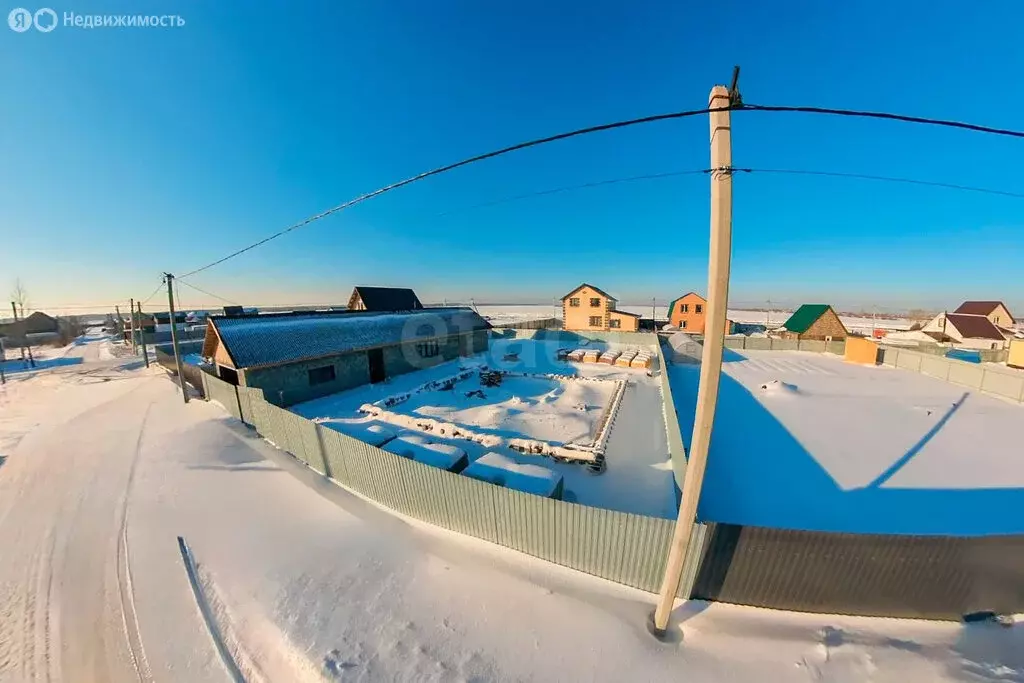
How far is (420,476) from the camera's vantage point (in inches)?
320

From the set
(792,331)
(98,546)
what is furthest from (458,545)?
(792,331)

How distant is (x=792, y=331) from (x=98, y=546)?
50.7 meters

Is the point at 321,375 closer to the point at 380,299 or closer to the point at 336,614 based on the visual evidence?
the point at 336,614

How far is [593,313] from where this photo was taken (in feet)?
136

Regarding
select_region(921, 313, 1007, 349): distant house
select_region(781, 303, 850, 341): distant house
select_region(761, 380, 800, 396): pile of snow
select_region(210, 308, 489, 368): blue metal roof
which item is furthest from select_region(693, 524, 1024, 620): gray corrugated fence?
select_region(921, 313, 1007, 349): distant house

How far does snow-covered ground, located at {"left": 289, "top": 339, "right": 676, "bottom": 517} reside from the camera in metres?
9.76

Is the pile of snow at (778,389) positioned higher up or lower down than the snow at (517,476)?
lower down

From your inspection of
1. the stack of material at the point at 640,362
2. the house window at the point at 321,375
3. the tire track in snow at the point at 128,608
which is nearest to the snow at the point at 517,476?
the tire track in snow at the point at 128,608

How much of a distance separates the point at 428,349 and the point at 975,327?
59344 millimetres

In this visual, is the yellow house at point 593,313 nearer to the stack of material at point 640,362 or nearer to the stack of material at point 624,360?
the stack of material at point 624,360

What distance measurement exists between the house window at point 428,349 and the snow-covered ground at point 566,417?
1333 millimetres

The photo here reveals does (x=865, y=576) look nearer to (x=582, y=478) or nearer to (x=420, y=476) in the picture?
(x=582, y=478)

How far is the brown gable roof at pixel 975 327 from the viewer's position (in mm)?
37344

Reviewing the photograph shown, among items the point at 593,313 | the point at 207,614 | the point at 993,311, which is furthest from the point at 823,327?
the point at 207,614
